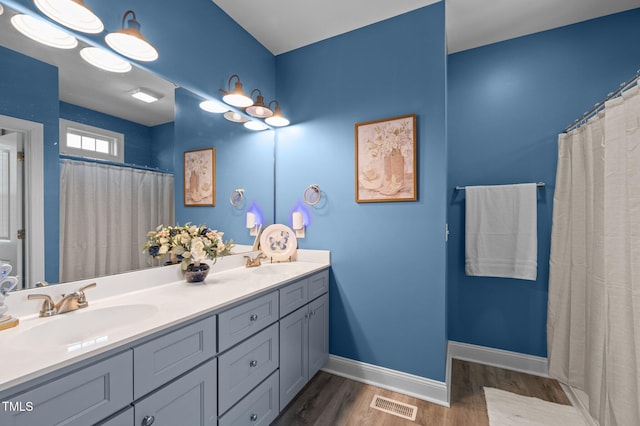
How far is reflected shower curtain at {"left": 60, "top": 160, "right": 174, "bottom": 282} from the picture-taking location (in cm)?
123

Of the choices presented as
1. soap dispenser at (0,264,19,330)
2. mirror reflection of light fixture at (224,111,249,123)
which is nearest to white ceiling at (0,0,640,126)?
mirror reflection of light fixture at (224,111,249,123)

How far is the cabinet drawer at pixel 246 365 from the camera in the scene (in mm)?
1216

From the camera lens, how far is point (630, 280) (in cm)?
125

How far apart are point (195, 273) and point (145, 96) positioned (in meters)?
1.02

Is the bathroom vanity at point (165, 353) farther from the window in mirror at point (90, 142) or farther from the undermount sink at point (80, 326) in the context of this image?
the window in mirror at point (90, 142)

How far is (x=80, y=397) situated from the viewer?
0.77 metres

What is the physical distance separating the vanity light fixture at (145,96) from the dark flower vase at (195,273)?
952mm

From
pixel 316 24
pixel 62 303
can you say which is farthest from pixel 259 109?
pixel 62 303

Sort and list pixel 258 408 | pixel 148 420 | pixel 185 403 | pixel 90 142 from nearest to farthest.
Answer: pixel 148 420 < pixel 185 403 < pixel 90 142 < pixel 258 408

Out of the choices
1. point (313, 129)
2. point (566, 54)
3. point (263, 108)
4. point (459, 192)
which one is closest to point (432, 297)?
point (459, 192)

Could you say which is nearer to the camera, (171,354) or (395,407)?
(171,354)

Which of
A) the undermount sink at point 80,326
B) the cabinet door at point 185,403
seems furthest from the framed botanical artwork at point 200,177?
the cabinet door at point 185,403

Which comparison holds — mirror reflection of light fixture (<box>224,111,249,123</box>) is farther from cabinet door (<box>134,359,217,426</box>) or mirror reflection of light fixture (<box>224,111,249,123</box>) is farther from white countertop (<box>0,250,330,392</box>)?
cabinet door (<box>134,359,217,426</box>)

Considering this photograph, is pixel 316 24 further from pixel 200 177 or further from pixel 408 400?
pixel 408 400
